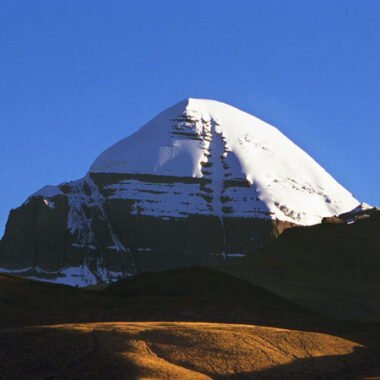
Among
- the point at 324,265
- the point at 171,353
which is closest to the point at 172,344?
the point at 171,353

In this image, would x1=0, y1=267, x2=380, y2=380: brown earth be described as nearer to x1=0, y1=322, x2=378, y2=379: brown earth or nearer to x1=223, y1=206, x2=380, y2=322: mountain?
x1=0, y1=322, x2=378, y2=379: brown earth

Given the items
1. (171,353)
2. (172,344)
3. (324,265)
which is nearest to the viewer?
(171,353)

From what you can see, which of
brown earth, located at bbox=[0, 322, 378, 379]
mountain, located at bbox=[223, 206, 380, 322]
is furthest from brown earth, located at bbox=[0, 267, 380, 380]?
mountain, located at bbox=[223, 206, 380, 322]

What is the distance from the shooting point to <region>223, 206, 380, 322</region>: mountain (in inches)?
4631

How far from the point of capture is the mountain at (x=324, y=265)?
386 feet

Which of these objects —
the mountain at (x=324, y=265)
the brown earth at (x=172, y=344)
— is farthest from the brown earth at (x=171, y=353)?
the mountain at (x=324, y=265)

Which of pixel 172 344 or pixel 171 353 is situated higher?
pixel 172 344

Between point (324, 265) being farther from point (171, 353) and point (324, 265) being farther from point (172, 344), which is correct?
point (171, 353)

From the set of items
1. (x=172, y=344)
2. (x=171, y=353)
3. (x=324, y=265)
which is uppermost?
(x=324, y=265)

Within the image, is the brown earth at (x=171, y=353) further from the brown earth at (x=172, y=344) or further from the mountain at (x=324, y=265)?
the mountain at (x=324, y=265)

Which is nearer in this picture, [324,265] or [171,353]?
[171,353]

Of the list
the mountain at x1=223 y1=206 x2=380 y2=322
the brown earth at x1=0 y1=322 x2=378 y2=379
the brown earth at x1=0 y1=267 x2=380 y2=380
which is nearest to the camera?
the brown earth at x1=0 y1=322 x2=378 y2=379

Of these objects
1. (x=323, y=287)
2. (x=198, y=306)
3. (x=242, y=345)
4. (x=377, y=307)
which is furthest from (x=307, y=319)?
(x=323, y=287)

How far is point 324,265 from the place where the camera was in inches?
4985
